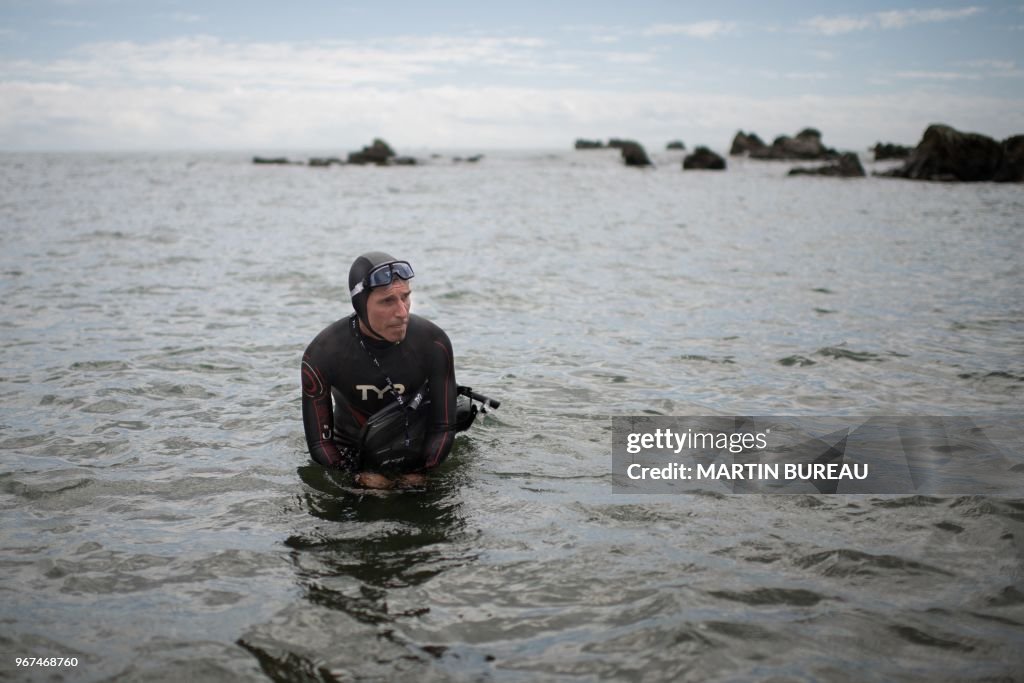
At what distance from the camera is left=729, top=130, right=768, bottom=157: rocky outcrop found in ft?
401

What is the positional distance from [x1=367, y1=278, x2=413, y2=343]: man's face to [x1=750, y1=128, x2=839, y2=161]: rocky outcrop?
113m

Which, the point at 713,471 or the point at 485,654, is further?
the point at 713,471

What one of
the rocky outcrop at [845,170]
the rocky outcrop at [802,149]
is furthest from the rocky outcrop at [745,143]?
the rocky outcrop at [845,170]

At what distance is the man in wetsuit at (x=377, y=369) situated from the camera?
6082 millimetres

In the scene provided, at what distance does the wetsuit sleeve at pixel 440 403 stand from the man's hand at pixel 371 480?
0.41 m

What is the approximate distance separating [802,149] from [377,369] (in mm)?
113770

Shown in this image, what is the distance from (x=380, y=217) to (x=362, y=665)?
113 ft

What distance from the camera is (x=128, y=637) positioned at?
4.46 metres

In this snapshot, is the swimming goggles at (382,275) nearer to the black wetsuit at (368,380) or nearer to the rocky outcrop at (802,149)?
the black wetsuit at (368,380)

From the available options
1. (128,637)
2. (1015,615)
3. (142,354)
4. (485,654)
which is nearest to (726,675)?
(485,654)

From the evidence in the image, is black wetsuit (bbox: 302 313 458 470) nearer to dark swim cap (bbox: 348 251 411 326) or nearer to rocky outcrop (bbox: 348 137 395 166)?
dark swim cap (bbox: 348 251 411 326)

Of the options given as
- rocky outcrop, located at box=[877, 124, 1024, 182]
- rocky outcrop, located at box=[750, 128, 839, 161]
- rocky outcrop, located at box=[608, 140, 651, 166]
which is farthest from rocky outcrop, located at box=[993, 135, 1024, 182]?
rocky outcrop, located at box=[750, 128, 839, 161]

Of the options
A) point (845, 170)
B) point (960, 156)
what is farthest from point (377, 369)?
point (845, 170)

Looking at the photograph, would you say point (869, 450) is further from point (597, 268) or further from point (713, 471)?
point (597, 268)
